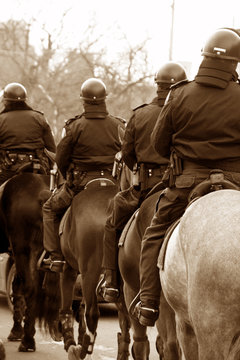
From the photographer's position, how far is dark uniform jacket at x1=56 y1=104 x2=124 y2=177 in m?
11.2

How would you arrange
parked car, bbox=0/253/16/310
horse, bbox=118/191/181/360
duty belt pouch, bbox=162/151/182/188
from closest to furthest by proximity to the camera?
duty belt pouch, bbox=162/151/182/188 → horse, bbox=118/191/181/360 → parked car, bbox=0/253/16/310

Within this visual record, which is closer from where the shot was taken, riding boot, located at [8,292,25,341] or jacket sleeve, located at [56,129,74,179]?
jacket sleeve, located at [56,129,74,179]

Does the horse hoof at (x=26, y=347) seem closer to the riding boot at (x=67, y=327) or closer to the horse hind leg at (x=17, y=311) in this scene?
the riding boot at (x=67, y=327)

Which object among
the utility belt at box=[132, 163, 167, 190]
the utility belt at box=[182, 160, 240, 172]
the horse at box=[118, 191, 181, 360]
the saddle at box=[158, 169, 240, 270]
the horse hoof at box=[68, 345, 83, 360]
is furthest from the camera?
the horse hoof at box=[68, 345, 83, 360]

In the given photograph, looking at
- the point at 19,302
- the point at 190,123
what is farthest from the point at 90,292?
the point at 190,123

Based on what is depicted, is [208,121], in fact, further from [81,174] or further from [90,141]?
[81,174]

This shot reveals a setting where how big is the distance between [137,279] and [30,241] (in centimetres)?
381

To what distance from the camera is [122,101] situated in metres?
43.7

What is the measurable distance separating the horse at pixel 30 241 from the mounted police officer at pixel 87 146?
78cm

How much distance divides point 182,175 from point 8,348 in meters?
5.53

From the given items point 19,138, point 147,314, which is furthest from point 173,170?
point 19,138

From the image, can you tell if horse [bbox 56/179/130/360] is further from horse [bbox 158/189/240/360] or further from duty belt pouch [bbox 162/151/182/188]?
horse [bbox 158/189/240/360]

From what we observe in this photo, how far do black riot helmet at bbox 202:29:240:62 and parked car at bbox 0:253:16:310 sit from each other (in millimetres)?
7905

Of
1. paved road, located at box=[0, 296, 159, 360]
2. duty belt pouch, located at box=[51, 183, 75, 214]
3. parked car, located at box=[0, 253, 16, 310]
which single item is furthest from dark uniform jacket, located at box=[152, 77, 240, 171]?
parked car, located at box=[0, 253, 16, 310]
